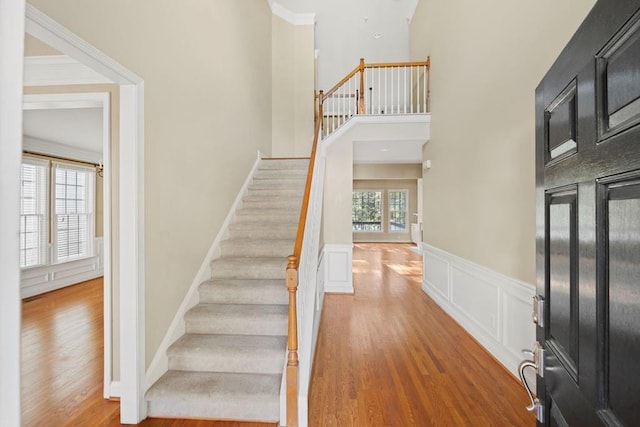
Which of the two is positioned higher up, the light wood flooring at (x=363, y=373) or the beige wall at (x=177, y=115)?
the beige wall at (x=177, y=115)

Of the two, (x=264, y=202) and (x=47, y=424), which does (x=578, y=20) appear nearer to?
(x=264, y=202)

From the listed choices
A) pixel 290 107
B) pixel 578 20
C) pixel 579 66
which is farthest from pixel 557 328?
pixel 290 107

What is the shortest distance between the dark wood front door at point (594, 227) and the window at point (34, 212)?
22.5 ft

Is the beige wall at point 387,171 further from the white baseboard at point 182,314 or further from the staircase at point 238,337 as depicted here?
the white baseboard at point 182,314

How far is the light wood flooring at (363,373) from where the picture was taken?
6.48 feet

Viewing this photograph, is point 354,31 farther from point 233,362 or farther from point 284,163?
point 233,362

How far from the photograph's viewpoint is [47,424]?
75.7 inches

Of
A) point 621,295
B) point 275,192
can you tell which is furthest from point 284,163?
point 621,295

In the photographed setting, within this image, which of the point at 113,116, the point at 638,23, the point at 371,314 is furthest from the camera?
the point at 371,314

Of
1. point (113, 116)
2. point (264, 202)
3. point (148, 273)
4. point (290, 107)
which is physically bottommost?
point (148, 273)

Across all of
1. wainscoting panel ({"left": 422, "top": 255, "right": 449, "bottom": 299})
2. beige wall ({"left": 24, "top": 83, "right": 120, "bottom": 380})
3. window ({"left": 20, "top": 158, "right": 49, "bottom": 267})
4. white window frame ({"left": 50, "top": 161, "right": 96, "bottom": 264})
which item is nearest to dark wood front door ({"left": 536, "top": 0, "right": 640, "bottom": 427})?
beige wall ({"left": 24, "top": 83, "right": 120, "bottom": 380})

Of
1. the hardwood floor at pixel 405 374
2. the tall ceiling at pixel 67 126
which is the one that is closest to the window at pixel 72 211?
the tall ceiling at pixel 67 126

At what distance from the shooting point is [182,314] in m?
2.44

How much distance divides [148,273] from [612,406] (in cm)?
231
